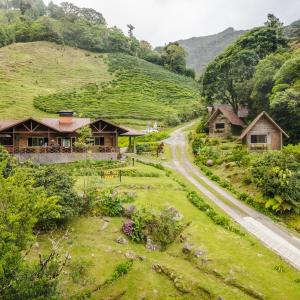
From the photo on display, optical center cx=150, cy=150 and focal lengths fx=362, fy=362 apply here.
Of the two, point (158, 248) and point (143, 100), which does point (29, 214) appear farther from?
point (143, 100)

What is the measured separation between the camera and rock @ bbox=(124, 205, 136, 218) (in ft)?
82.7

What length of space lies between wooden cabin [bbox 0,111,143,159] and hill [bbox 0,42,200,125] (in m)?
27.9

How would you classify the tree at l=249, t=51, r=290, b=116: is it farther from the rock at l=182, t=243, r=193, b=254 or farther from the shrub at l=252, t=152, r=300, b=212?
the rock at l=182, t=243, r=193, b=254

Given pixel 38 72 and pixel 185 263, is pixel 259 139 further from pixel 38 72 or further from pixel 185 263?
pixel 38 72

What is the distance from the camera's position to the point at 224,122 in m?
56.2

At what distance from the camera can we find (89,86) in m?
94.5

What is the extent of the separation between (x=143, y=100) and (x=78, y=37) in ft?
152

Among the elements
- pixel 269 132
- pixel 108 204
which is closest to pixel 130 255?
pixel 108 204

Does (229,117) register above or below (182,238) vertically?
above

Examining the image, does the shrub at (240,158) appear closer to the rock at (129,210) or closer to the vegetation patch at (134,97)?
the rock at (129,210)

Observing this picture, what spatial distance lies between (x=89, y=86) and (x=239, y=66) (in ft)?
154

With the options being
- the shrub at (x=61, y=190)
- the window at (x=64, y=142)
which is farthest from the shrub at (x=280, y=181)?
the window at (x=64, y=142)

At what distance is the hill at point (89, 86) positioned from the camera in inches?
3086

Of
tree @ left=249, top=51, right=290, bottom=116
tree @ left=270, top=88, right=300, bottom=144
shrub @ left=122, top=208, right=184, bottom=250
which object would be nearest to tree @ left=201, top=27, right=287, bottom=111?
tree @ left=249, top=51, right=290, bottom=116
